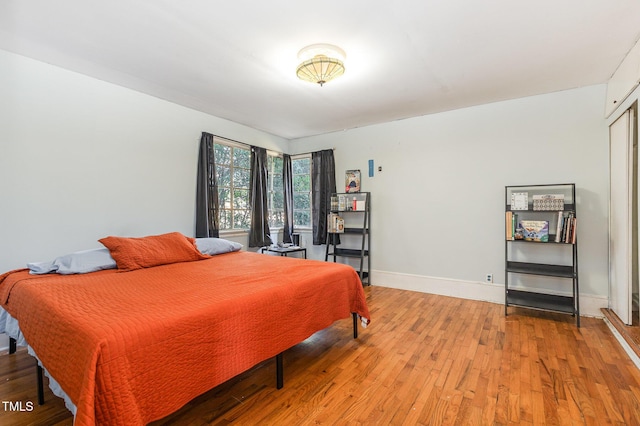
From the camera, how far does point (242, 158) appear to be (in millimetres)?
4379

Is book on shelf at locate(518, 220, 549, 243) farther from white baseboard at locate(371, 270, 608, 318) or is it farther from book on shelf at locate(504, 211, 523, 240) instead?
white baseboard at locate(371, 270, 608, 318)

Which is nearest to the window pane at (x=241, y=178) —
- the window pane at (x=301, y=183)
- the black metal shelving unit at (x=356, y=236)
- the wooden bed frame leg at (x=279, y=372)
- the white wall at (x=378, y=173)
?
the white wall at (x=378, y=173)

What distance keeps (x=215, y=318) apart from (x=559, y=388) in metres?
2.16

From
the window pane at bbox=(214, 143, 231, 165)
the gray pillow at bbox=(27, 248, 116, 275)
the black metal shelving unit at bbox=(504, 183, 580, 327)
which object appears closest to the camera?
the gray pillow at bbox=(27, 248, 116, 275)

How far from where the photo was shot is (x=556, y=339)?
8.28 feet

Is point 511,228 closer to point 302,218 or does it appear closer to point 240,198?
point 302,218

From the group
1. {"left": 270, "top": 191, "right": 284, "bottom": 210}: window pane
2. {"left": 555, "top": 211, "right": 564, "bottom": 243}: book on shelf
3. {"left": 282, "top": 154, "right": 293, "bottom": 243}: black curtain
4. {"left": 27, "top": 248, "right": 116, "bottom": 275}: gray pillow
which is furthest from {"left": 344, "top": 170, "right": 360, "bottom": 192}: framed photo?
{"left": 27, "top": 248, "right": 116, "bottom": 275}: gray pillow

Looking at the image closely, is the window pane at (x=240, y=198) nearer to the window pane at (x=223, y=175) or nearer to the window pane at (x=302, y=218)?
the window pane at (x=223, y=175)

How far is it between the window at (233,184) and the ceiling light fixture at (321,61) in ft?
6.84

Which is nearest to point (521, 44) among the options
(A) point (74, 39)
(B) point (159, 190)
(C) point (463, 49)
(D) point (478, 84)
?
(C) point (463, 49)

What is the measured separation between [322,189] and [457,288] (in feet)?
8.03

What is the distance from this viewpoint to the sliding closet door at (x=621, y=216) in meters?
2.53

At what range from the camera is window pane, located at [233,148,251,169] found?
14.1ft

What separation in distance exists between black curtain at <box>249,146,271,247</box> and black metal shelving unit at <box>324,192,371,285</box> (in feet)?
3.33
